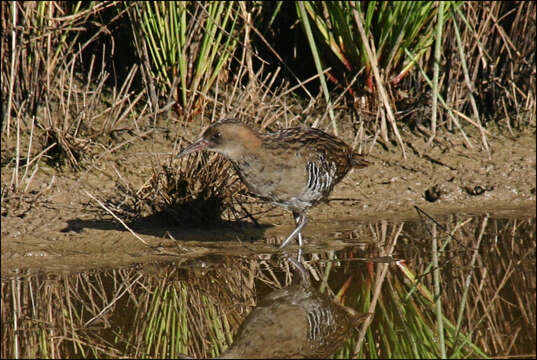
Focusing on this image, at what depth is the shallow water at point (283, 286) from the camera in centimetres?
402

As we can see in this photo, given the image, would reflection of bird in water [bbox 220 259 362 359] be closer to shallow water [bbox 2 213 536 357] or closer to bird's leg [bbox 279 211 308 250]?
shallow water [bbox 2 213 536 357]

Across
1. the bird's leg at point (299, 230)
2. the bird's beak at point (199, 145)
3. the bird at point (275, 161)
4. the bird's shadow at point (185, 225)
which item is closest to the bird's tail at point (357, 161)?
the bird at point (275, 161)

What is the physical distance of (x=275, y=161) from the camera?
17.4ft

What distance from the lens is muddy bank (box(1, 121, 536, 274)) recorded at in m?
5.35

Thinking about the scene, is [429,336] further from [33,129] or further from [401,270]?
[33,129]

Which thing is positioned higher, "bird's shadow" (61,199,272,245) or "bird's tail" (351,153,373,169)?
"bird's tail" (351,153,373,169)

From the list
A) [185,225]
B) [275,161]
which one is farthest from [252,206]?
[275,161]

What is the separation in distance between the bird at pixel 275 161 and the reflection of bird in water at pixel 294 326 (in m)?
0.75

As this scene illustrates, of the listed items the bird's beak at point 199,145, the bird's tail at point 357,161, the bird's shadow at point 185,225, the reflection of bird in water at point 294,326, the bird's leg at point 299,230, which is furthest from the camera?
the bird's tail at point 357,161

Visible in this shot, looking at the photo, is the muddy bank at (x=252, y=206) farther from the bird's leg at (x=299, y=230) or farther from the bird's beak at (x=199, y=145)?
the bird's beak at (x=199, y=145)

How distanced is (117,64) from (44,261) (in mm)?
2538

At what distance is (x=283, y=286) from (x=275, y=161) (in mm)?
834

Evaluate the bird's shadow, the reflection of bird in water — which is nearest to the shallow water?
the reflection of bird in water

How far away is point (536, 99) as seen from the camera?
7.23 m
